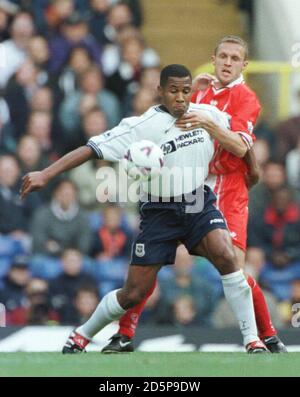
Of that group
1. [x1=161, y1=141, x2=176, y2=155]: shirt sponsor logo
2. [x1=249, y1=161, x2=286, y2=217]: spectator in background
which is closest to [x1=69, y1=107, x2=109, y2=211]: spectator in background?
[x1=249, y1=161, x2=286, y2=217]: spectator in background

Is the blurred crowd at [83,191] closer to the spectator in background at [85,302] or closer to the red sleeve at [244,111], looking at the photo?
the spectator in background at [85,302]

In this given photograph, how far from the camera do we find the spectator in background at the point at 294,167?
1384cm

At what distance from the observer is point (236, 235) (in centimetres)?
942

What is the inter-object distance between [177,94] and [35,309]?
14.7 ft

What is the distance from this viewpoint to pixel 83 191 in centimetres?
1369

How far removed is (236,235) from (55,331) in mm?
2305

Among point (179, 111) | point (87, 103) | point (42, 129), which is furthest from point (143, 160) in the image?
point (87, 103)

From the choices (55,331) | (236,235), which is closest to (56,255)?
(55,331)

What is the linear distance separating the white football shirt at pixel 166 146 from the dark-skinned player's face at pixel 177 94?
0.08 meters

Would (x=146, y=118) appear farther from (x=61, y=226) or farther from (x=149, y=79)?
(x=149, y=79)

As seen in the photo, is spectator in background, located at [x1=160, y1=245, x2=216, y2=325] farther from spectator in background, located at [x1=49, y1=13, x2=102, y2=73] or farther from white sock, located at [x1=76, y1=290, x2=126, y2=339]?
white sock, located at [x1=76, y1=290, x2=126, y2=339]

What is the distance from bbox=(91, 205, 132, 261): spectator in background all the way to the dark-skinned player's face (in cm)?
461

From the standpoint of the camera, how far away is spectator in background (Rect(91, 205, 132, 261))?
526 inches

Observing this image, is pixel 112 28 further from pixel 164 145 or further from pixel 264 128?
pixel 164 145
